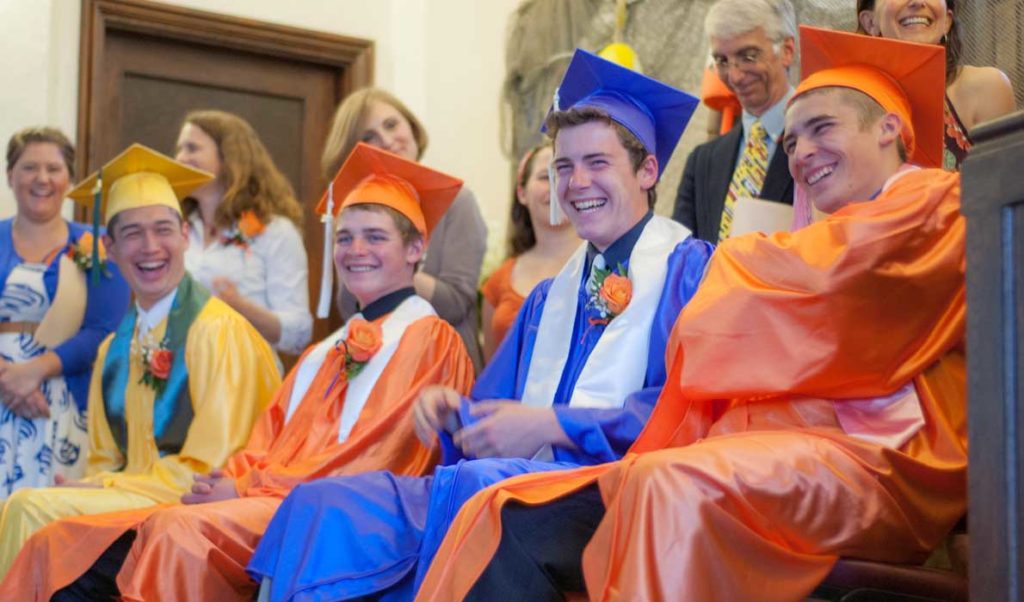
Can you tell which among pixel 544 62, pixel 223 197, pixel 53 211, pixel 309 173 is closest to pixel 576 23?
pixel 544 62

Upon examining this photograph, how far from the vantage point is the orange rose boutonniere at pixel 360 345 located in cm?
366

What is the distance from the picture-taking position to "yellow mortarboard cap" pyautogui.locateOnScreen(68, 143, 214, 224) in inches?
169

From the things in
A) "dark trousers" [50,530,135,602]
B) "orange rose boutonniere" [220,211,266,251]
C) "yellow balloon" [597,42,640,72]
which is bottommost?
"dark trousers" [50,530,135,602]

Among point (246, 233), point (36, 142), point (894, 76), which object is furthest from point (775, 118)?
point (36, 142)

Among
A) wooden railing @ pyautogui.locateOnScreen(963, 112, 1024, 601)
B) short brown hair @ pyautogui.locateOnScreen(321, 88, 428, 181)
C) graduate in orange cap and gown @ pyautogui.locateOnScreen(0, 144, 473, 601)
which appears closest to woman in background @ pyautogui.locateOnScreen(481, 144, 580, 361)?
short brown hair @ pyautogui.locateOnScreen(321, 88, 428, 181)

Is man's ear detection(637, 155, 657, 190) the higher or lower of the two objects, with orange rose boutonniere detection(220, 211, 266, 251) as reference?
higher

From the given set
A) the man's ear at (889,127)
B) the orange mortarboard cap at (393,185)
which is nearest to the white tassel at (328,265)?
the orange mortarboard cap at (393,185)

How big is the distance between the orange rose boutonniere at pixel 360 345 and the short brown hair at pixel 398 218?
286 millimetres

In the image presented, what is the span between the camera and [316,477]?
3.51 meters

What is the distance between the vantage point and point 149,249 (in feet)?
13.8

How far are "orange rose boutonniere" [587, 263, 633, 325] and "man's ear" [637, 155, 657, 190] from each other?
8.6 inches

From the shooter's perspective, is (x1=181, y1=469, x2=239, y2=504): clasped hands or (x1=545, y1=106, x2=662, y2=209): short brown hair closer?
(x1=545, y1=106, x2=662, y2=209): short brown hair

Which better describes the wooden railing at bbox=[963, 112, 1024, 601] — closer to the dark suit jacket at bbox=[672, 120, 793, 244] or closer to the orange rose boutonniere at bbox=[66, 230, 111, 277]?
the dark suit jacket at bbox=[672, 120, 793, 244]

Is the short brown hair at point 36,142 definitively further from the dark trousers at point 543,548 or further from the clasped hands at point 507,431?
the dark trousers at point 543,548
